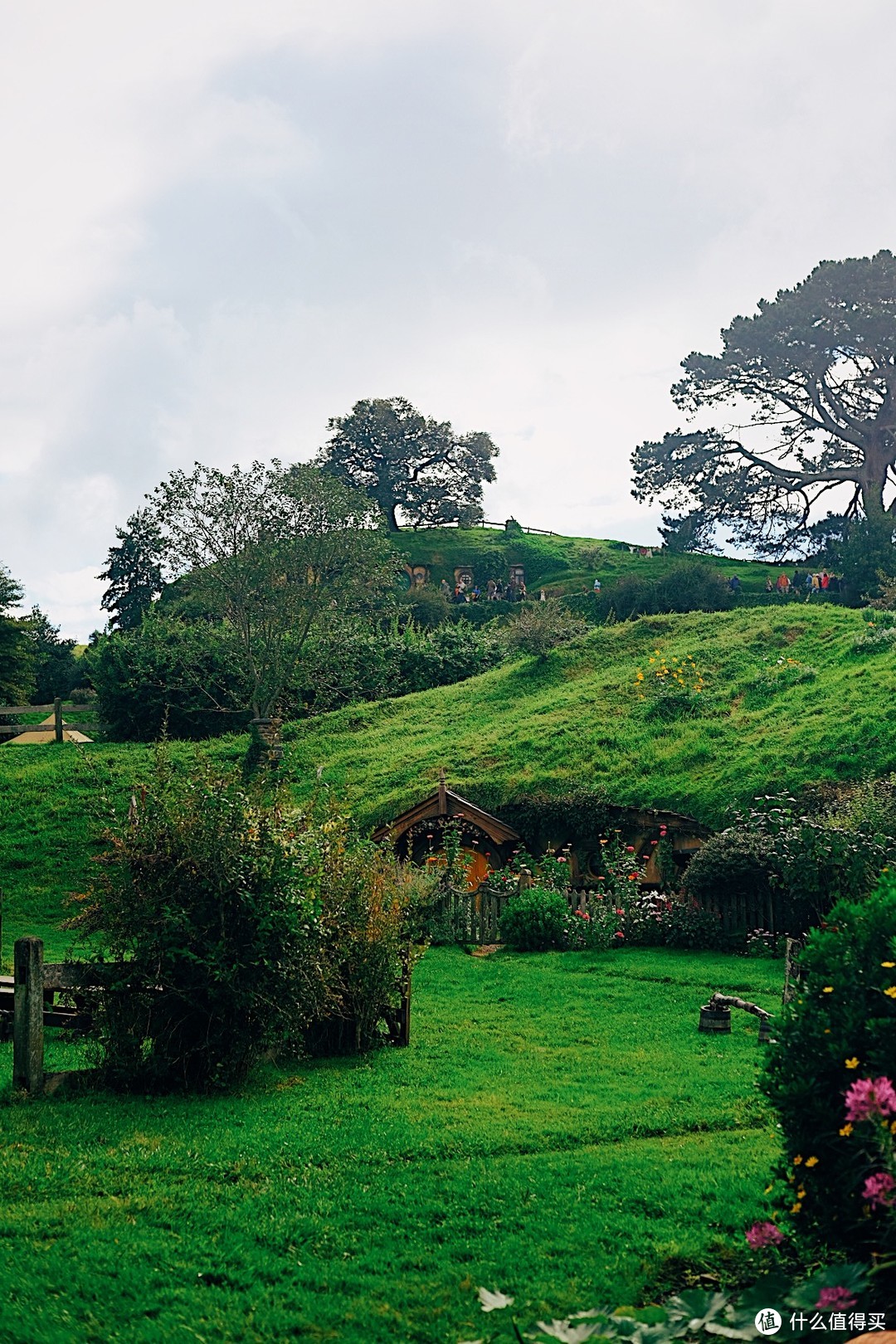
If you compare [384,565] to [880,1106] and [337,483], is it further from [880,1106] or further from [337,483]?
[880,1106]

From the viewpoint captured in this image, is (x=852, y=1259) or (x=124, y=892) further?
(x=124, y=892)

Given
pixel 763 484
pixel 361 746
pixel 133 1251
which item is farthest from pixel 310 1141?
pixel 763 484

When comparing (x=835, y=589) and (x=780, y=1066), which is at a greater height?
(x=835, y=589)

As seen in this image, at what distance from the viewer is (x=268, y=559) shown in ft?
114

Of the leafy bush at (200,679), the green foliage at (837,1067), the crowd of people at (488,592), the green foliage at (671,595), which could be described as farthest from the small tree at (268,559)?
the green foliage at (837,1067)

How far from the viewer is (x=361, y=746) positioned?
35.0 meters

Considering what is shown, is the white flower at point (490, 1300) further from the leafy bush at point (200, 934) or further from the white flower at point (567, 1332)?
the leafy bush at point (200, 934)

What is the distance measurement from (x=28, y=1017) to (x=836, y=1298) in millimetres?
6656

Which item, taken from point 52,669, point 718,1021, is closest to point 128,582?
point 52,669

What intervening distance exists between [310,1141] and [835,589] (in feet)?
150

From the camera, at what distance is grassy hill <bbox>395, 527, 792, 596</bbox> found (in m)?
62.1

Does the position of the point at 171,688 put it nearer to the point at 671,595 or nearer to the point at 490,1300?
the point at 671,595

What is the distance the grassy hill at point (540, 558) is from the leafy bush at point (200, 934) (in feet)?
166

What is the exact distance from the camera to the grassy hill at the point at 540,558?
2446 inches
